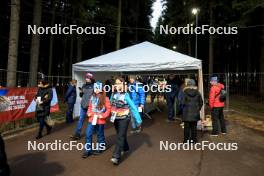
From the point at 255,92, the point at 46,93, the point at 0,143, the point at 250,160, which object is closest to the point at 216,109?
the point at 250,160

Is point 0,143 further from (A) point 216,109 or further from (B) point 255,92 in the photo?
(B) point 255,92

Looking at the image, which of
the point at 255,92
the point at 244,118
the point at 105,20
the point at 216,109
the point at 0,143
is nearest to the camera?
the point at 0,143

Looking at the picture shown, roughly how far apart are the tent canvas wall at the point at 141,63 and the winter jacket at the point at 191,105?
338 centimetres

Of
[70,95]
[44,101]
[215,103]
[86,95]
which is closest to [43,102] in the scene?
[44,101]

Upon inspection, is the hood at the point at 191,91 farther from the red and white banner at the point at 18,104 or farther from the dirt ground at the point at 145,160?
the red and white banner at the point at 18,104

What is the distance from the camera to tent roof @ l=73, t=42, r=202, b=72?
12.8 meters

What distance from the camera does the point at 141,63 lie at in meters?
13.1

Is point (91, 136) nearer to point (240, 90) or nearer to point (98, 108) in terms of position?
point (98, 108)

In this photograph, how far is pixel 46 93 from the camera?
1015cm

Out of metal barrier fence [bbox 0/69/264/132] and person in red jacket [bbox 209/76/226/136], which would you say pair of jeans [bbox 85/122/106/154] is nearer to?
person in red jacket [bbox 209/76/226/136]

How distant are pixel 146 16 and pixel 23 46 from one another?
18.9m

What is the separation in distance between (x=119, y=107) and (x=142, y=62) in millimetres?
5963

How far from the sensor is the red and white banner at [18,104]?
1082cm

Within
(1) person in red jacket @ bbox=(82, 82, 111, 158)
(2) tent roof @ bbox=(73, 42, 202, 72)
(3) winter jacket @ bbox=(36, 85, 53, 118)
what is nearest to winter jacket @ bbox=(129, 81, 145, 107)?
(2) tent roof @ bbox=(73, 42, 202, 72)
